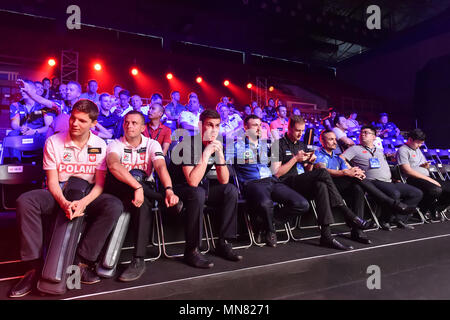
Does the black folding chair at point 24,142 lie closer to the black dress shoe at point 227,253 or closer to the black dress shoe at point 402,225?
the black dress shoe at point 227,253

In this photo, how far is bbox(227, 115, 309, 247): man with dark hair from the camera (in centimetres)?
252

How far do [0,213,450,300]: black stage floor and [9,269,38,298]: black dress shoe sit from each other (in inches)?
1.7

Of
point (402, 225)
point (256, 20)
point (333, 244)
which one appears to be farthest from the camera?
point (256, 20)

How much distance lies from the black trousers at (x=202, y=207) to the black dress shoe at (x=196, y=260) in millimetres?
36

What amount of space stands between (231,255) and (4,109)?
820 centimetres

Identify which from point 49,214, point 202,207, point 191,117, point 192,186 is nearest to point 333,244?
point 202,207

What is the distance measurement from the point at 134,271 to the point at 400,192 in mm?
2926

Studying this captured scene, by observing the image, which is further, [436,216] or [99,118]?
[99,118]

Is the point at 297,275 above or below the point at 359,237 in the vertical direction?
below

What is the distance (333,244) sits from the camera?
2412mm

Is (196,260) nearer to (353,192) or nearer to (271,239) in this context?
(271,239)

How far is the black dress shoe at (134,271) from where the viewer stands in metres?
1.77
